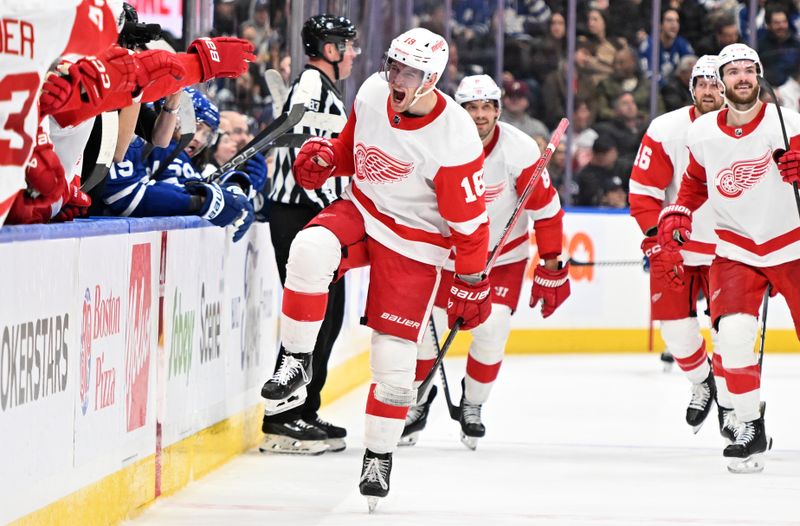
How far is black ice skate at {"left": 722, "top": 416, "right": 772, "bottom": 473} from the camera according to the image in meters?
5.03

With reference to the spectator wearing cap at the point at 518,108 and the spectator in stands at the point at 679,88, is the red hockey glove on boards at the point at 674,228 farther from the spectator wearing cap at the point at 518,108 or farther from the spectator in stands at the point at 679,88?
the spectator in stands at the point at 679,88

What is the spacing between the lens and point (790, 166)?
4.80 m

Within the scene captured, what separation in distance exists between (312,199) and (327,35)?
2.01 ft

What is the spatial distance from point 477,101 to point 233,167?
97cm

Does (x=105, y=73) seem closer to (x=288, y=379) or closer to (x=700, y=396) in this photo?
(x=288, y=379)

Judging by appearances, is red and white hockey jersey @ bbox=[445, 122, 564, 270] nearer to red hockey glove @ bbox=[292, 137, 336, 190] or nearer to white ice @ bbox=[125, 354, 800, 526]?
white ice @ bbox=[125, 354, 800, 526]

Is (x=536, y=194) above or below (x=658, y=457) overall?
above

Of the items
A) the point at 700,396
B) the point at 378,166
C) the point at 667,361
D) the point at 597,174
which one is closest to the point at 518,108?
the point at 597,174

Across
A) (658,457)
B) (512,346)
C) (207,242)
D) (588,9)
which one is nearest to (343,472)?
(207,242)

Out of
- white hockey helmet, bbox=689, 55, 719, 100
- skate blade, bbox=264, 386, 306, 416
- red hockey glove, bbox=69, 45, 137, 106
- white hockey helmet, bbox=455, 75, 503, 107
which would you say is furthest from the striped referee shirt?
red hockey glove, bbox=69, 45, 137, 106

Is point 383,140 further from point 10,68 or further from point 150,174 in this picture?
point 10,68

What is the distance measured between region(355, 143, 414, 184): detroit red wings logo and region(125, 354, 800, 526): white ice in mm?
976

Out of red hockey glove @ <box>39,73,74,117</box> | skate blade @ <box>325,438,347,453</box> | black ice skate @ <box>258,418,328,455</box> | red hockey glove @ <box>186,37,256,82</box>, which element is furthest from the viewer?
skate blade @ <box>325,438,347,453</box>

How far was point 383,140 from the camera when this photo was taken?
4266 mm
